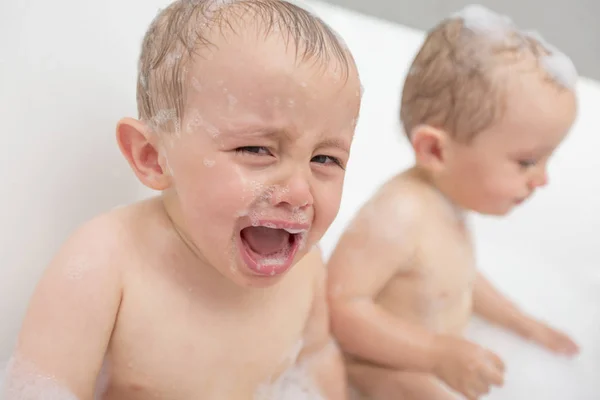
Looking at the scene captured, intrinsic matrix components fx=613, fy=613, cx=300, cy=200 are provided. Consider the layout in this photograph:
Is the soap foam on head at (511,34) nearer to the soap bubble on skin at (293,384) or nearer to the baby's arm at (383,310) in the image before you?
the baby's arm at (383,310)

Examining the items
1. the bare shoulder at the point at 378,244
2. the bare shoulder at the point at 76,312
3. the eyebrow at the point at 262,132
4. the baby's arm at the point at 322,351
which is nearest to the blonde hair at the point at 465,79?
the bare shoulder at the point at 378,244

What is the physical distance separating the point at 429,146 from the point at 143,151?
404 millimetres

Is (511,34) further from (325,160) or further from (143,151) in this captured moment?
(143,151)

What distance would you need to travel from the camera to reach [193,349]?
1.99 feet

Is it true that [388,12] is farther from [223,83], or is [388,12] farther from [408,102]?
[223,83]

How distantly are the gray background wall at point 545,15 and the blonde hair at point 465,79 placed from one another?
37 centimetres

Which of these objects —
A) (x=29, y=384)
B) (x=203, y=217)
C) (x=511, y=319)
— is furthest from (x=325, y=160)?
(x=511, y=319)

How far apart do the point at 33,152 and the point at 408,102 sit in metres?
0.49

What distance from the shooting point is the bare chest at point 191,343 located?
0.59 m

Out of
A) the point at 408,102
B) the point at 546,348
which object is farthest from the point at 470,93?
the point at 546,348

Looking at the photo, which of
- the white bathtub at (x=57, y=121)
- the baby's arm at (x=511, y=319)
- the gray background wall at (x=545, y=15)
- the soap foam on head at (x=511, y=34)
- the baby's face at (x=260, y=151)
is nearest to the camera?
the baby's face at (x=260, y=151)

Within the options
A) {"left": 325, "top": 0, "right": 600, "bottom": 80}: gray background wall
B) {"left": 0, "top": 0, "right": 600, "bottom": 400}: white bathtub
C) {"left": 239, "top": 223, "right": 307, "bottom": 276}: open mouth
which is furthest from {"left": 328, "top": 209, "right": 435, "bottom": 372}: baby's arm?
{"left": 325, "top": 0, "right": 600, "bottom": 80}: gray background wall

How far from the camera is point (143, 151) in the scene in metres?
0.57

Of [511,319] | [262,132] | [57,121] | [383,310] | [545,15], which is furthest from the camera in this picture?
[545,15]
